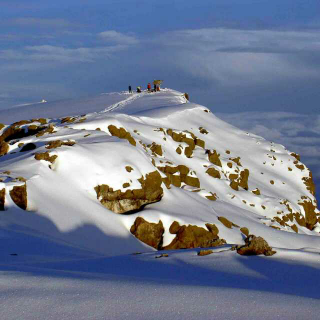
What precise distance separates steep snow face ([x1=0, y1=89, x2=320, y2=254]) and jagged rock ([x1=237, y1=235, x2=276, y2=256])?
836 centimetres

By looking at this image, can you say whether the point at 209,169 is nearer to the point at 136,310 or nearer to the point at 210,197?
the point at 210,197

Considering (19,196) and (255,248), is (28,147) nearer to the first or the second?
(19,196)

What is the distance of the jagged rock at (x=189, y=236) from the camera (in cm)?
2481

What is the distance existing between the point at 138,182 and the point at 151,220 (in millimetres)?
2477

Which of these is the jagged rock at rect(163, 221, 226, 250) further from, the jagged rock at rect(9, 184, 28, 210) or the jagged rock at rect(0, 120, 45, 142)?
the jagged rock at rect(0, 120, 45, 142)

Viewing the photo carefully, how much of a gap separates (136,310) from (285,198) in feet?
148

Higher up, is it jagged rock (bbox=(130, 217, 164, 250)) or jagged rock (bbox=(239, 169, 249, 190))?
jagged rock (bbox=(239, 169, 249, 190))

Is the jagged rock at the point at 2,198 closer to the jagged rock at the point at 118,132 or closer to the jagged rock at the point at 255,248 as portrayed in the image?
the jagged rock at the point at 255,248

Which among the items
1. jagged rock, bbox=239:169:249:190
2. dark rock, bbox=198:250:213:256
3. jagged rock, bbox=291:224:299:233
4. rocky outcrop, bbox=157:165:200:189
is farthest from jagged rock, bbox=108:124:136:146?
dark rock, bbox=198:250:213:256

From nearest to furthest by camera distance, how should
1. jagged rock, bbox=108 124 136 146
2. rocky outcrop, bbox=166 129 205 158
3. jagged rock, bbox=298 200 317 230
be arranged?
1. jagged rock, bbox=108 124 136 146
2. rocky outcrop, bbox=166 129 205 158
3. jagged rock, bbox=298 200 317 230

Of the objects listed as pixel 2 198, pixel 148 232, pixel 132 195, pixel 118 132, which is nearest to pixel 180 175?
pixel 118 132

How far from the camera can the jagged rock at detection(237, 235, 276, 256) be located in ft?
44.3

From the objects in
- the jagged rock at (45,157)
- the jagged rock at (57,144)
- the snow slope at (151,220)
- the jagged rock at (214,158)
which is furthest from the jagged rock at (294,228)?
the jagged rock at (45,157)

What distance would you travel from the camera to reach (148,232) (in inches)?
969
